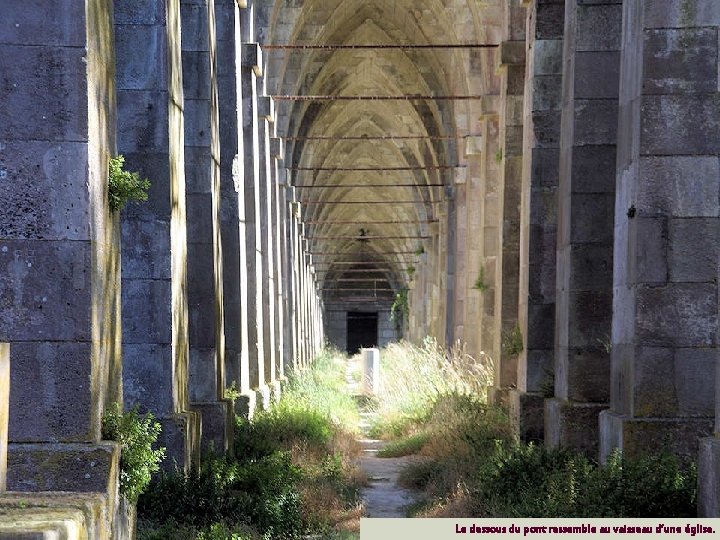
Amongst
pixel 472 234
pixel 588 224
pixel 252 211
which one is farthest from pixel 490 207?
pixel 588 224

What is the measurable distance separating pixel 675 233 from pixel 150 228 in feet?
13.5

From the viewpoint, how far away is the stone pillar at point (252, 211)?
61.7 ft

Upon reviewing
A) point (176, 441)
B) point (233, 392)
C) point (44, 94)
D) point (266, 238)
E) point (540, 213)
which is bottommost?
point (233, 392)

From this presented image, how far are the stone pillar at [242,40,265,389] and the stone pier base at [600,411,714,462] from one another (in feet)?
30.4

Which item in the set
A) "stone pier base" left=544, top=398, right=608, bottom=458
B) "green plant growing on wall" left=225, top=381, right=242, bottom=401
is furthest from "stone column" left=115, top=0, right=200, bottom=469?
"green plant growing on wall" left=225, top=381, right=242, bottom=401

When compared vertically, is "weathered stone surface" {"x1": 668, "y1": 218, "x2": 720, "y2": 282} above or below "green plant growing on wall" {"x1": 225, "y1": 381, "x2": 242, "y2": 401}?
above

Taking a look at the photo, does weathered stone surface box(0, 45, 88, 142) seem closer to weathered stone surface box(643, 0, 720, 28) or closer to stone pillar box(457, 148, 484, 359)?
weathered stone surface box(643, 0, 720, 28)

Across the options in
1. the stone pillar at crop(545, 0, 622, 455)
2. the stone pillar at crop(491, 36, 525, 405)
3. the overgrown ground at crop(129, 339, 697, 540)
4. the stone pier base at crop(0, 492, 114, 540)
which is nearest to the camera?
the stone pier base at crop(0, 492, 114, 540)

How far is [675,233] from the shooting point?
956cm

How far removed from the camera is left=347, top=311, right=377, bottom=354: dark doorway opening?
77.3 meters

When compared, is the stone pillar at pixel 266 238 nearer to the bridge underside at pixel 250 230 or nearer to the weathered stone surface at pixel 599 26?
the bridge underside at pixel 250 230

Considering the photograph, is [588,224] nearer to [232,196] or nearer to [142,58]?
[142,58]

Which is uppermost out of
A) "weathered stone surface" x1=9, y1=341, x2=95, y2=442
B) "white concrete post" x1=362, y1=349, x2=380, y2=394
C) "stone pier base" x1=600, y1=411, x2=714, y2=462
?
"weathered stone surface" x1=9, y1=341, x2=95, y2=442

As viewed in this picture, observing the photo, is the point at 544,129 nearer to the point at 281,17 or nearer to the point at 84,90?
the point at 84,90
